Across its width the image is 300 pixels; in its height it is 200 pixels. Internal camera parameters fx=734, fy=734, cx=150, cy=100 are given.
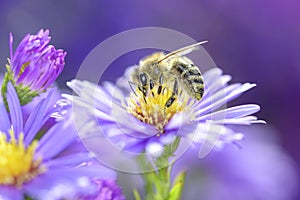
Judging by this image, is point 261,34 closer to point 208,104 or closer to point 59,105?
point 208,104

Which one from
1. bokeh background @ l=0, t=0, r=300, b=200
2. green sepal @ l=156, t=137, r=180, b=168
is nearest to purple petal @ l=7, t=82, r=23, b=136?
green sepal @ l=156, t=137, r=180, b=168

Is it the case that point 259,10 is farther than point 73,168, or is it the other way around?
point 259,10

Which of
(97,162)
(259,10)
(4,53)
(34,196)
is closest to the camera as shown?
(34,196)

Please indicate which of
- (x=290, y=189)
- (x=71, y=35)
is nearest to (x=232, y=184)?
(x=290, y=189)

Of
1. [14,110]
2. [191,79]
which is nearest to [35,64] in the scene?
[14,110]

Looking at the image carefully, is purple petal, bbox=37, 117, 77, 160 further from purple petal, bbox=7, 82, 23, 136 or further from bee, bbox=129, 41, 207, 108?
bee, bbox=129, 41, 207, 108

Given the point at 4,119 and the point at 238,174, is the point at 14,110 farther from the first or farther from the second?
the point at 238,174

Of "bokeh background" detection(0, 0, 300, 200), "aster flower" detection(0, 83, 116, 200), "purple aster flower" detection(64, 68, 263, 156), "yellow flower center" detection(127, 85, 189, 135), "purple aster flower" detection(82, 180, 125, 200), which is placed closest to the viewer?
"aster flower" detection(0, 83, 116, 200)
